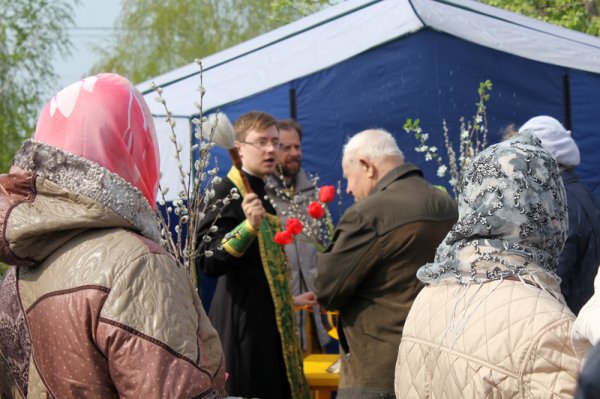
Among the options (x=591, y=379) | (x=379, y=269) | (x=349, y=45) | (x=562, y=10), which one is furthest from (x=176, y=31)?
(x=591, y=379)

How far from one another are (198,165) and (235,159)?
119 centimetres

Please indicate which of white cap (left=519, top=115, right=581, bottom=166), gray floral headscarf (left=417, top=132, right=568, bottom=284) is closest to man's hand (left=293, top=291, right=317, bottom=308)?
white cap (left=519, top=115, right=581, bottom=166)

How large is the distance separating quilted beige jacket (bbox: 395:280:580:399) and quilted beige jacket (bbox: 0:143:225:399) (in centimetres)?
66

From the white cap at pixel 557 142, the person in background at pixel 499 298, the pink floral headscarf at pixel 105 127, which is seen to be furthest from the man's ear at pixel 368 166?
the pink floral headscarf at pixel 105 127

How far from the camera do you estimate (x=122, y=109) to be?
1.92 metres

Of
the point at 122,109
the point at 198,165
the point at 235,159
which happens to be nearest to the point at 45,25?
the point at 235,159

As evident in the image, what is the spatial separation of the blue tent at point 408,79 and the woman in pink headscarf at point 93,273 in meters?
4.38

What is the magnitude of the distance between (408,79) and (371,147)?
230cm

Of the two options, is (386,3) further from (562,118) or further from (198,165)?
(198,165)

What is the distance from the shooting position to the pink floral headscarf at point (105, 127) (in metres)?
1.88

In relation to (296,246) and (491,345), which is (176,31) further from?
(491,345)

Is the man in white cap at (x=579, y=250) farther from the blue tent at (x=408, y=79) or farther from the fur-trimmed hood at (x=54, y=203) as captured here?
the fur-trimmed hood at (x=54, y=203)

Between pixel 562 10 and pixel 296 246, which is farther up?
pixel 562 10

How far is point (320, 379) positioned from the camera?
15.5 ft
